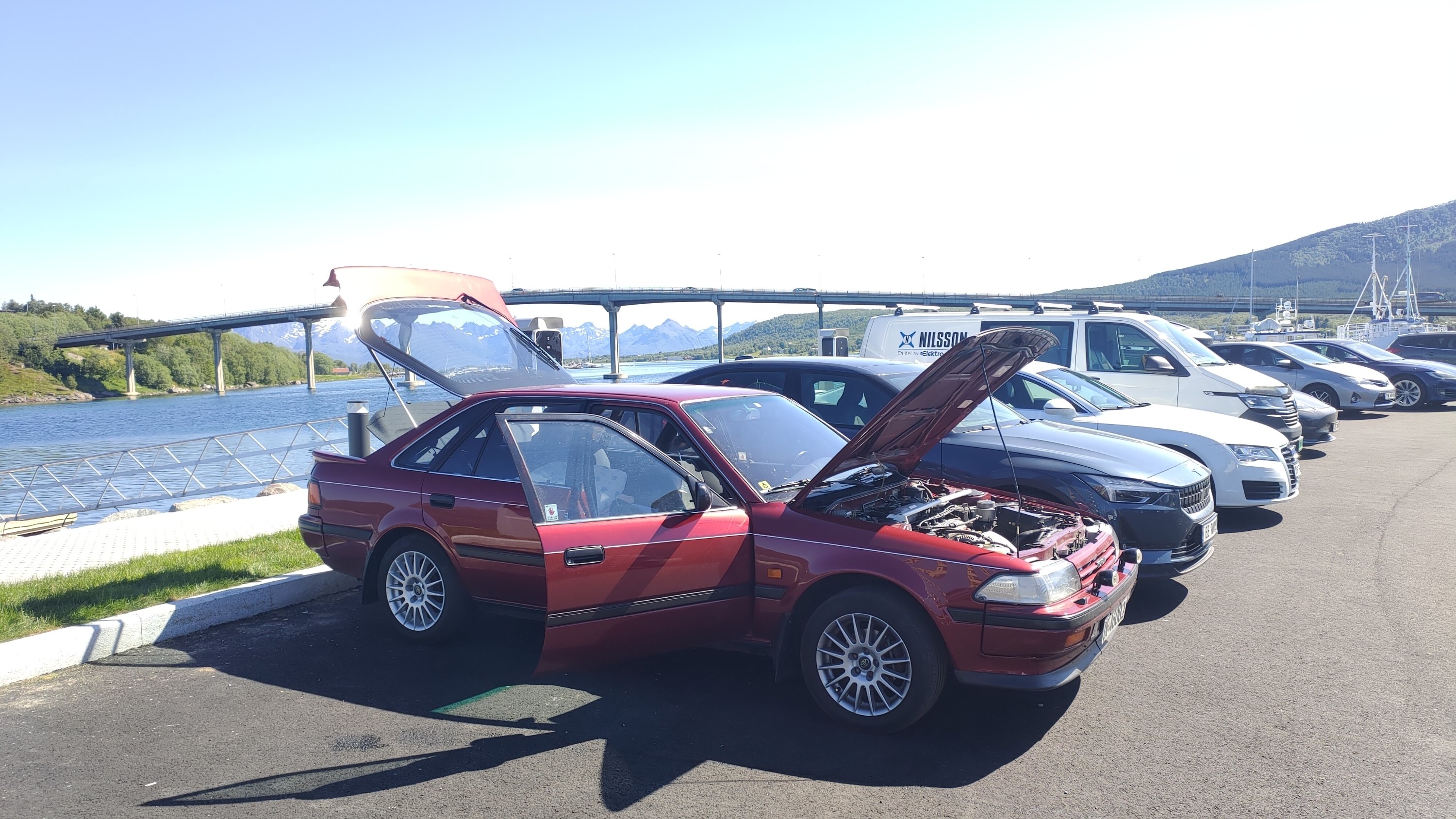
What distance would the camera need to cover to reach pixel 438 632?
17.3 ft

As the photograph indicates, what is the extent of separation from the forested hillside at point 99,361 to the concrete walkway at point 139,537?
83.2m

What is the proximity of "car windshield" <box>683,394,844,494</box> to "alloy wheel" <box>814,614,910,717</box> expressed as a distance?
2.89ft

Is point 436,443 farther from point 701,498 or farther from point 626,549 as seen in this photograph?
point 701,498

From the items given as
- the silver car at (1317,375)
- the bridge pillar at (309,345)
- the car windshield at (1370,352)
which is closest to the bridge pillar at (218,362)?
the bridge pillar at (309,345)

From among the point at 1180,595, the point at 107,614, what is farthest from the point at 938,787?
the point at 107,614

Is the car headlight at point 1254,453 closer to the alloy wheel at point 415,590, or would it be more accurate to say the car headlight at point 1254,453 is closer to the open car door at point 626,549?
the open car door at point 626,549

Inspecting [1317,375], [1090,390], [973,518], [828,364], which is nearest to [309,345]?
[1317,375]

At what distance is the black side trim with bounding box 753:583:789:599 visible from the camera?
4.39 meters

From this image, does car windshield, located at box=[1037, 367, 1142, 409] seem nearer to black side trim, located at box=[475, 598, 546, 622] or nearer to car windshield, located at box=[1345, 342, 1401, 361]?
black side trim, located at box=[475, 598, 546, 622]

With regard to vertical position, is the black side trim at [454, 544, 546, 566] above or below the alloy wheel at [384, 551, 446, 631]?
above

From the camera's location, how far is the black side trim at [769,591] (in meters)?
4.39

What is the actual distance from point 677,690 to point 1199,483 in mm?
4244

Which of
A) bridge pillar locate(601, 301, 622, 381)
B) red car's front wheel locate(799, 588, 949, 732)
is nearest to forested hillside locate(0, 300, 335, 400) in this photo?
bridge pillar locate(601, 301, 622, 381)

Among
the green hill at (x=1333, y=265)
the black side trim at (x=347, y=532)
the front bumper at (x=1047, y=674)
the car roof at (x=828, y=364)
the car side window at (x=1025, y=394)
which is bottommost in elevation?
the front bumper at (x=1047, y=674)
